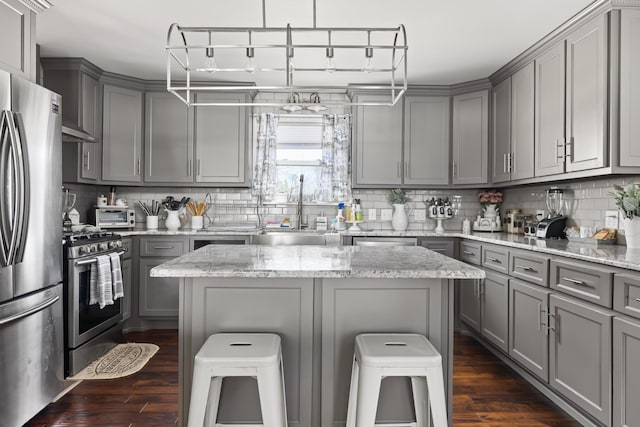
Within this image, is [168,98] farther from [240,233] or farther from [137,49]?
[240,233]

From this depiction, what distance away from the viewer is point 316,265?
5.70ft

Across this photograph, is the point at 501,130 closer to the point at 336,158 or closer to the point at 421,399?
the point at 336,158

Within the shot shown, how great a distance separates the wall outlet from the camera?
268 centimetres

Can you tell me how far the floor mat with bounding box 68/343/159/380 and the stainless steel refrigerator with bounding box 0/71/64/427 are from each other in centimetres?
35

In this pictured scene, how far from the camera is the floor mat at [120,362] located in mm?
2740

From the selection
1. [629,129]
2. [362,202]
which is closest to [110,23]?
[362,202]

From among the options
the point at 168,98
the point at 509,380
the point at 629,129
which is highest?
the point at 168,98

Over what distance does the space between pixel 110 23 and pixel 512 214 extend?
3817 millimetres

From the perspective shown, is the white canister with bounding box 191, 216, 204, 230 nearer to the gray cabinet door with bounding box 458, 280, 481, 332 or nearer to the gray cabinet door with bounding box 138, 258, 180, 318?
the gray cabinet door with bounding box 138, 258, 180, 318

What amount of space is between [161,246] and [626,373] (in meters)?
3.52

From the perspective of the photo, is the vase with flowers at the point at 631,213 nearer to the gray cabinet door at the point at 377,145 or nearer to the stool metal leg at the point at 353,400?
the stool metal leg at the point at 353,400

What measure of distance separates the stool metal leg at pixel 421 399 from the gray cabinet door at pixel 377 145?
105 inches

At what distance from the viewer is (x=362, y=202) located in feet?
14.5

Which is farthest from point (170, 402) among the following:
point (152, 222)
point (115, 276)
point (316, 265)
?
point (152, 222)
